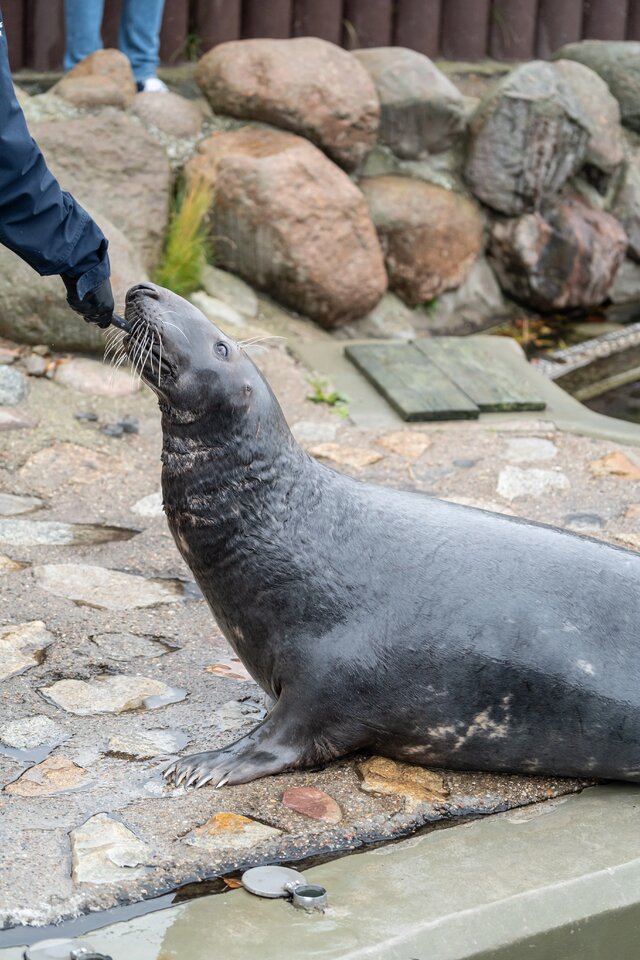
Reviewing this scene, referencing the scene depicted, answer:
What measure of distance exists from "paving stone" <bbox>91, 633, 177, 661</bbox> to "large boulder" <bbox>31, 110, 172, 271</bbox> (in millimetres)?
3545

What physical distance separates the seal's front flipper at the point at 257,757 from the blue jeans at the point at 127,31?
5.85 m

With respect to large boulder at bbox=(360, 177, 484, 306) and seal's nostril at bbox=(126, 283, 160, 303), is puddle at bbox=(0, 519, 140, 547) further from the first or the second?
large boulder at bbox=(360, 177, 484, 306)

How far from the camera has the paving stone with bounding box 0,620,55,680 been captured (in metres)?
4.05

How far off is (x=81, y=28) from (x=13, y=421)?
329 centimetres

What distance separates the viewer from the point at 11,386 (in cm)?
632

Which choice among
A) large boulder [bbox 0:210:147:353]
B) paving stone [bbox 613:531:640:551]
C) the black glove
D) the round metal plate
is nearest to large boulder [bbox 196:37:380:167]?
large boulder [bbox 0:210:147:353]

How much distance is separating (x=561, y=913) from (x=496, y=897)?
5.8 inches

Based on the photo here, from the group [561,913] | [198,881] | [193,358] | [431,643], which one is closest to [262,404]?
[193,358]

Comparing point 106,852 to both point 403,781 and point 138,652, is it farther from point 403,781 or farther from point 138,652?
point 138,652

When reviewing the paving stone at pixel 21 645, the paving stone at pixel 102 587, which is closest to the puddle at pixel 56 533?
the paving stone at pixel 102 587

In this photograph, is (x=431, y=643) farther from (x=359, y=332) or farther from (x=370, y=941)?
(x=359, y=332)

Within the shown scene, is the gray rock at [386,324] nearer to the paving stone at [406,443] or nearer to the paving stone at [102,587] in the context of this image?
the paving stone at [406,443]

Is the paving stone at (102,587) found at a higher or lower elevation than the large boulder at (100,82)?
lower

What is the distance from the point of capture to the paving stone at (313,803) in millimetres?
3369
